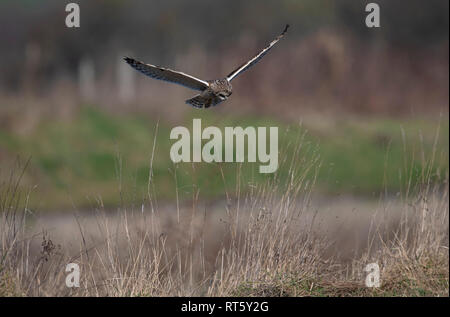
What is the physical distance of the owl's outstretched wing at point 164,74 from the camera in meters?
6.38

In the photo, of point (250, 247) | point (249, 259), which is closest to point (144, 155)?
point (250, 247)

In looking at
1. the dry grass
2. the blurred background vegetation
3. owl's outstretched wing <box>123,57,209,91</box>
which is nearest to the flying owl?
owl's outstretched wing <box>123,57,209,91</box>

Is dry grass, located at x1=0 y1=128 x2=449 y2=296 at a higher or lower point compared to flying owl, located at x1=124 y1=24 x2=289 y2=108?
lower

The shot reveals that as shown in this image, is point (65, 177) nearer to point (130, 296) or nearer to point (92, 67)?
point (92, 67)

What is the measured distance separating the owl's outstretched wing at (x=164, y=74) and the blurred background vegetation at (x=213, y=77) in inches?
194

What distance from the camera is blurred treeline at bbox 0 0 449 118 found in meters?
15.8

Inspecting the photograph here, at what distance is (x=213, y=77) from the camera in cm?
1652

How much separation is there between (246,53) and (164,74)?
37.8 feet

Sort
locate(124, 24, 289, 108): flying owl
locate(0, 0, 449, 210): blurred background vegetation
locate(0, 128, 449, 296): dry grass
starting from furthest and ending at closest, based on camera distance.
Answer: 1. locate(0, 0, 449, 210): blurred background vegetation
2. locate(124, 24, 289, 108): flying owl
3. locate(0, 128, 449, 296): dry grass

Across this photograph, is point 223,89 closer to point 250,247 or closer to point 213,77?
point 250,247

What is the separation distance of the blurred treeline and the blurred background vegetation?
29 millimetres

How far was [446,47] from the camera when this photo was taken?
20.2 meters

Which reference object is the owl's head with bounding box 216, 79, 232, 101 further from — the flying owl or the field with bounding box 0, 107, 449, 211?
the field with bounding box 0, 107, 449, 211

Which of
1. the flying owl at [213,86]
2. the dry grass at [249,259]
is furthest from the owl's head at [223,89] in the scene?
the dry grass at [249,259]
